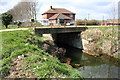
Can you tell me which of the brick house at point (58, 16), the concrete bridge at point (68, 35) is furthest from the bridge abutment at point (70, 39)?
the brick house at point (58, 16)

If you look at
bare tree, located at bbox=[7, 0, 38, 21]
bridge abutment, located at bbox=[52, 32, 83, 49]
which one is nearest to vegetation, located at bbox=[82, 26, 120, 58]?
bridge abutment, located at bbox=[52, 32, 83, 49]

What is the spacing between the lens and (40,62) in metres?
6.46

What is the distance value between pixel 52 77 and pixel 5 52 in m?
4.33

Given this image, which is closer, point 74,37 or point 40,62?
point 40,62

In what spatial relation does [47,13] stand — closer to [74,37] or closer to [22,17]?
[22,17]

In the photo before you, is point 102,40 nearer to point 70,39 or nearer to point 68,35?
point 70,39

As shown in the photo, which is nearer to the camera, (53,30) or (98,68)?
(98,68)

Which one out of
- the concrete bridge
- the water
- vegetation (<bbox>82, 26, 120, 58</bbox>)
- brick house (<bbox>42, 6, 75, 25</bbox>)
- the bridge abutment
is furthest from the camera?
brick house (<bbox>42, 6, 75, 25</bbox>)

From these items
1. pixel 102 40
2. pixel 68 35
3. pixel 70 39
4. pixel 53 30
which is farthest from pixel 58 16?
pixel 102 40

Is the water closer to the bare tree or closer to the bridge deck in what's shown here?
the bridge deck

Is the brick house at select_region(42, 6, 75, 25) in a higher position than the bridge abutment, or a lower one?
higher

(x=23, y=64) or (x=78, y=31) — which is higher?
(x=78, y=31)

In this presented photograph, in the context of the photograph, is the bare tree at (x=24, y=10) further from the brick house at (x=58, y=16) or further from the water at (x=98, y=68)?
the water at (x=98, y=68)

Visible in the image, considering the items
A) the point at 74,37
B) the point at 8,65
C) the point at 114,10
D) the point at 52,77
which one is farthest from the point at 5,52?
the point at 114,10
